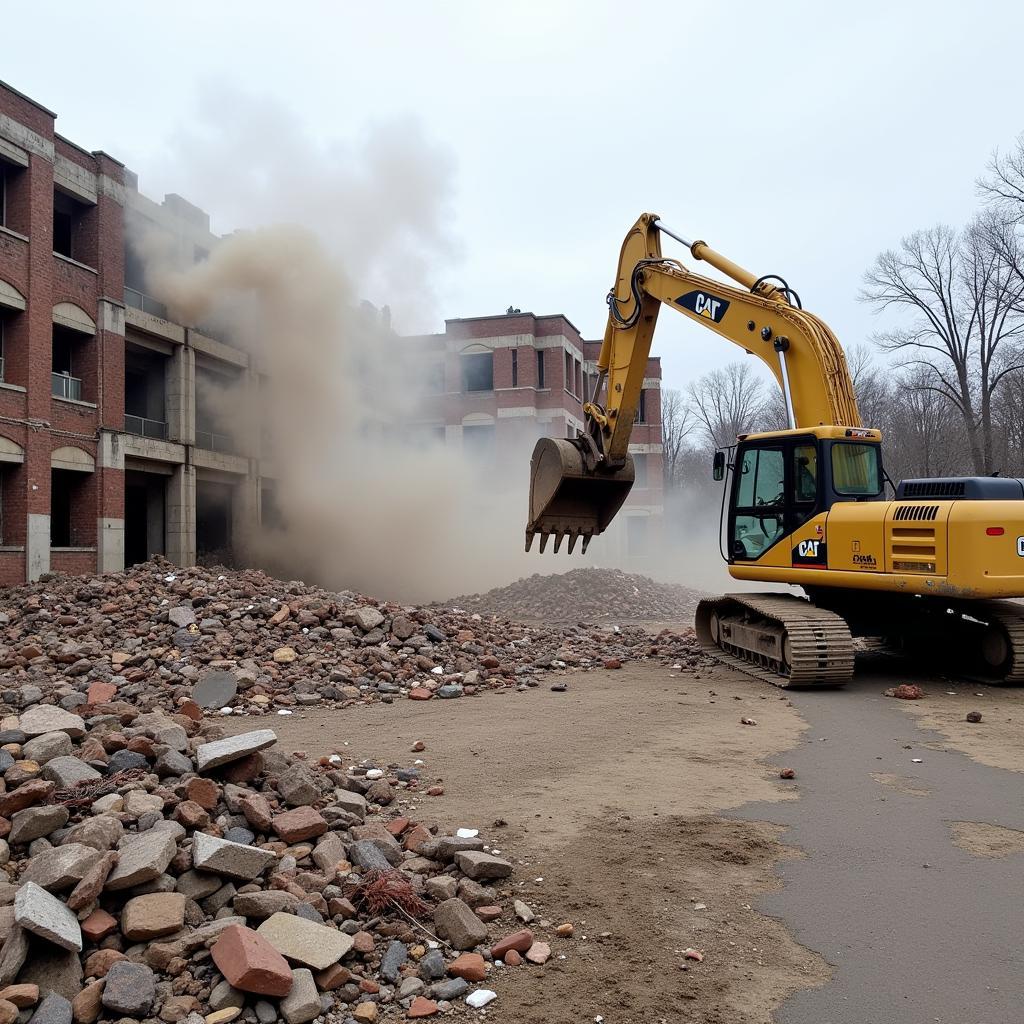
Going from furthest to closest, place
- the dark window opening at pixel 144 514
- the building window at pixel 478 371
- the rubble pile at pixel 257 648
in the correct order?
the building window at pixel 478 371 → the dark window opening at pixel 144 514 → the rubble pile at pixel 257 648

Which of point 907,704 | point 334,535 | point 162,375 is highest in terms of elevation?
point 162,375

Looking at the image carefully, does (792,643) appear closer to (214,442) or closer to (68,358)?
(68,358)

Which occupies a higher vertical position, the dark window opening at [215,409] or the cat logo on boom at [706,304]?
the dark window opening at [215,409]

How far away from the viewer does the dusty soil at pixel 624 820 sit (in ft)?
11.5

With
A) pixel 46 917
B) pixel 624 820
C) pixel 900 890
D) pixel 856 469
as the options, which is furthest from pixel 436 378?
pixel 46 917

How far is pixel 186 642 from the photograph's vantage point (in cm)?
1193

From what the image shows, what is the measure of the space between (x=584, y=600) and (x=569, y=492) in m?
→ 10.9

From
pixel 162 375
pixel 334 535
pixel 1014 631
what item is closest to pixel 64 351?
pixel 162 375

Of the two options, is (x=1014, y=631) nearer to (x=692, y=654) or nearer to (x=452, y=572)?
(x=692, y=654)

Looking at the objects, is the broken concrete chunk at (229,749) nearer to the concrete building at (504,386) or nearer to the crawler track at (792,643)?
the crawler track at (792,643)

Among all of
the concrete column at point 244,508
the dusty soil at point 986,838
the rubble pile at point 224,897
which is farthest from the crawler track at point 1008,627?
the concrete column at point 244,508

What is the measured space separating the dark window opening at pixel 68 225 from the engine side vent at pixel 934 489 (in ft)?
67.7

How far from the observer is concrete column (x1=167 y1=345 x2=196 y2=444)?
23.9 metres

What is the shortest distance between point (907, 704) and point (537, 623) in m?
11.8
